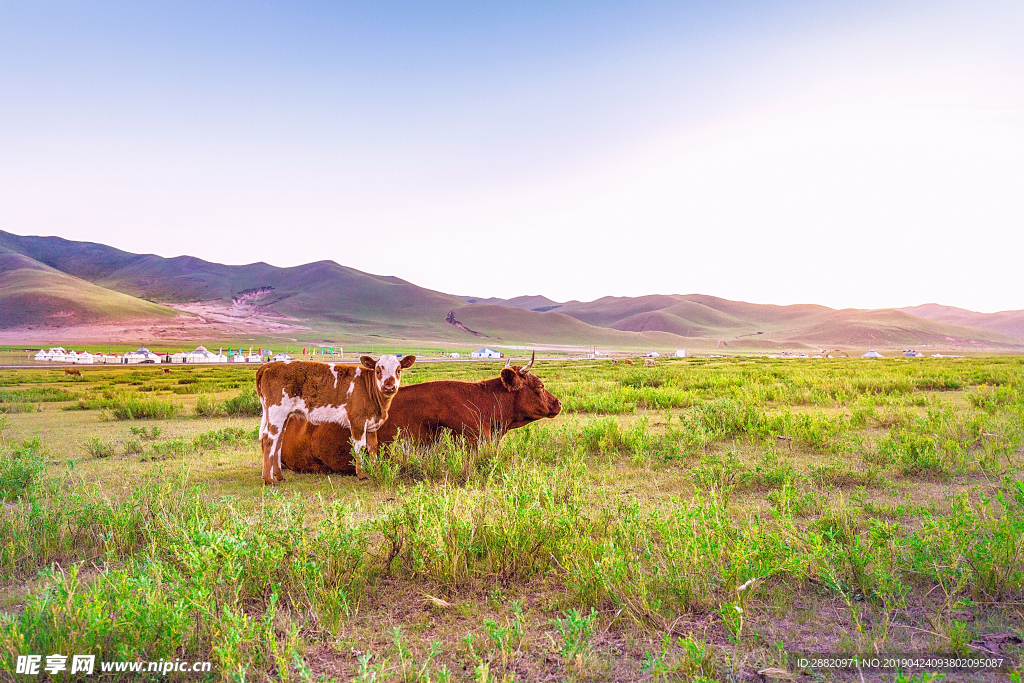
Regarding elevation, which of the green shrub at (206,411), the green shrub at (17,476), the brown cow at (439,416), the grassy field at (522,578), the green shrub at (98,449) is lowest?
the green shrub at (206,411)

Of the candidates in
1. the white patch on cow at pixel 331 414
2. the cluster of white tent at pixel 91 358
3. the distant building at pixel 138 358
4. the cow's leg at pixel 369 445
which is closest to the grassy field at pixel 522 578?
the cow's leg at pixel 369 445

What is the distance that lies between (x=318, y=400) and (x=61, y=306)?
538 feet

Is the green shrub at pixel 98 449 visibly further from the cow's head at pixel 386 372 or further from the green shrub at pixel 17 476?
the cow's head at pixel 386 372

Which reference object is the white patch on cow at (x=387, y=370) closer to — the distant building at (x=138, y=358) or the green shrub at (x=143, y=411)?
the green shrub at (x=143, y=411)

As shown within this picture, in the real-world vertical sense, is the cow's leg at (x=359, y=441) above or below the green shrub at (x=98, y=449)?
above

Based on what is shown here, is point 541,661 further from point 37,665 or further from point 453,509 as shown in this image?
point 37,665

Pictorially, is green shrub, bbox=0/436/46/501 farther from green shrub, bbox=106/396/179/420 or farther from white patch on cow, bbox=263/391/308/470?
green shrub, bbox=106/396/179/420

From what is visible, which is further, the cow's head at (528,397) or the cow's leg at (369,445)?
the cow's head at (528,397)

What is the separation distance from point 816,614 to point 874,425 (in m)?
8.32

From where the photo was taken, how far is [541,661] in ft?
8.56

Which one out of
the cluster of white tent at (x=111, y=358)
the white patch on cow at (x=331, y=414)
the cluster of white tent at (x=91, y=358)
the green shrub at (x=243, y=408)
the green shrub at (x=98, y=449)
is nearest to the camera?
the white patch on cow at (x=331, y=414)

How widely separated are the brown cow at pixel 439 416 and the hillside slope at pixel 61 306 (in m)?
151

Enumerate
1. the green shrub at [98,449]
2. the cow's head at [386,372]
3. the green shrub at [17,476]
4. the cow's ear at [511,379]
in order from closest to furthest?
the green shrub at [17,476]
the cow's head at [386,372]
the cow's ear at [511,379]
the green shrub at [98,449]

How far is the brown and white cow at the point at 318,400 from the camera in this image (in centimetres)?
623
